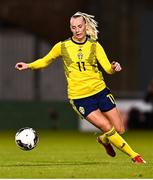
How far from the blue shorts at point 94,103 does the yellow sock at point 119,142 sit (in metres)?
0.35

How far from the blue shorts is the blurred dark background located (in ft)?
46.9

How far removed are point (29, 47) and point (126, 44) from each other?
2.85 m

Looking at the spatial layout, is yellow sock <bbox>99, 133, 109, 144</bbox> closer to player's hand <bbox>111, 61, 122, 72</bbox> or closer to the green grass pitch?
the green grass pitch

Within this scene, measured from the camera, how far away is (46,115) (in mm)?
27438

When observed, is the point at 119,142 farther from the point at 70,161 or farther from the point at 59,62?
the point at 59,62

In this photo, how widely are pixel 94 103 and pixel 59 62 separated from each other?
1646 centimetres

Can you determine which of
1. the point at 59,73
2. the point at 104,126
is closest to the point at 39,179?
the point at 104,126

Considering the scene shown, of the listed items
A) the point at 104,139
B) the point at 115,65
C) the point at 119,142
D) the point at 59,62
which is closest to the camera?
the point at 115,65

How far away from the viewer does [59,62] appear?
29438 millimetres

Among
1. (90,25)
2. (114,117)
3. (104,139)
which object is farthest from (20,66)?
(104,139)

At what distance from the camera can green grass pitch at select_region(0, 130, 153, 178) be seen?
1165cm

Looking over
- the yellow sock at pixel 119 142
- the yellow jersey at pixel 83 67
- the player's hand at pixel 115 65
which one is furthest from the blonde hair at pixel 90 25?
the yellow sock at pixel 119 142

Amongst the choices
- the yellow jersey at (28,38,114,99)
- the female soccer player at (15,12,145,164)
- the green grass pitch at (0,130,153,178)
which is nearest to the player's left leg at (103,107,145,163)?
the female soccer player at (15,12,145,164)

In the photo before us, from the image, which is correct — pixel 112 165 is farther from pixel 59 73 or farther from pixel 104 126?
pixel 59 73
